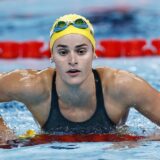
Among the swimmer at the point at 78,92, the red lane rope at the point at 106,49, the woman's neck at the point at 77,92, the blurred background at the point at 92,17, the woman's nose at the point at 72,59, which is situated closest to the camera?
the woman's nose at the point at 72,59

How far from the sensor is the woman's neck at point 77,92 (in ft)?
11.4

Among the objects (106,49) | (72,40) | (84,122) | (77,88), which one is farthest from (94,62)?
(72,40)

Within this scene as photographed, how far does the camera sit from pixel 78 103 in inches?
141

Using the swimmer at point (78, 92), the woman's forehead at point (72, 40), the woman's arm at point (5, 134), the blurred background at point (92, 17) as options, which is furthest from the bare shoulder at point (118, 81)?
the blurred background at point (92, 17)

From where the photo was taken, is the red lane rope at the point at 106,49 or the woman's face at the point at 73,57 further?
the red lane rope at the point at 106,49

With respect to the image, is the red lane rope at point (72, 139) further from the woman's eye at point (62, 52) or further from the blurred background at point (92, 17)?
the blurred background at point (92, 17)

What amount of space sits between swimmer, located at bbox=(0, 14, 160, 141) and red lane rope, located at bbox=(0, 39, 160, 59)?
145 inches

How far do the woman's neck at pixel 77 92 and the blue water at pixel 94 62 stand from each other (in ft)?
0.90

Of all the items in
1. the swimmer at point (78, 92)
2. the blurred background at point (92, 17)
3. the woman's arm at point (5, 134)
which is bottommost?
the woman's arm at point (5, 134)

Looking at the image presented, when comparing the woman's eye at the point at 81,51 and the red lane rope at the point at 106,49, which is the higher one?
the red lane rope at the point at 106,49

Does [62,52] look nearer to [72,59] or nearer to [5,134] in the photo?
[72,59]

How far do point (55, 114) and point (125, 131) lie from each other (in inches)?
19.2

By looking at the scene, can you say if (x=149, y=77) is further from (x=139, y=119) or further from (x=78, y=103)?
(x=78, y=103)

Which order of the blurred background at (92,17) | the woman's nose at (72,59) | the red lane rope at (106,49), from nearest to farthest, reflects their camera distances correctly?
the woman's nose at (72,59) < the red lane rope at (106,49) < the blurred background at (92,17)
